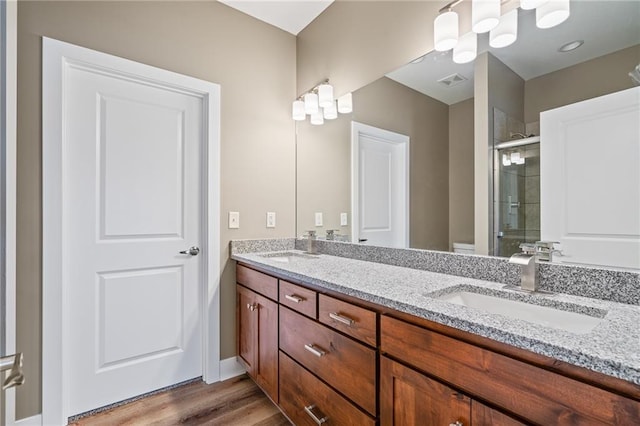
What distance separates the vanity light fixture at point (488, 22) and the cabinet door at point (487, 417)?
1347 mm

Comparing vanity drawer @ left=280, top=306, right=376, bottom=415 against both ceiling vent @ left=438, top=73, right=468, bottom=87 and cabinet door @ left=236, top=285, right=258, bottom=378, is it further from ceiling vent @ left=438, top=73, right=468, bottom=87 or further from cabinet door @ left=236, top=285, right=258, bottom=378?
ceiling vent @ left=438, top=73, right=468, bottom=87

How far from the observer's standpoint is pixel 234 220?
7.24 ft

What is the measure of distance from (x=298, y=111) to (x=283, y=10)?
2.27ft

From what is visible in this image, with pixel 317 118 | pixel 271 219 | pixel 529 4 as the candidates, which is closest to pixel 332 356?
pixel 271 219

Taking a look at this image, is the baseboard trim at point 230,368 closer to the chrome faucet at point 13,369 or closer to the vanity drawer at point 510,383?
the vanity drawer at point 510,383

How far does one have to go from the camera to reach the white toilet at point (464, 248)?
56.2 inches

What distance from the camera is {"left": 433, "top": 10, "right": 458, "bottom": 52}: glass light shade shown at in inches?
56.7

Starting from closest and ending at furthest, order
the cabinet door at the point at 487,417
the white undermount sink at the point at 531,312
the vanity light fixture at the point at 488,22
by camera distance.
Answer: the cabinet door at the point at 487,417 → the white undermount sink at the point at 531,312 → the vanity light fixture at the point at 488,22

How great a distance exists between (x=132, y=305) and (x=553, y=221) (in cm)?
216

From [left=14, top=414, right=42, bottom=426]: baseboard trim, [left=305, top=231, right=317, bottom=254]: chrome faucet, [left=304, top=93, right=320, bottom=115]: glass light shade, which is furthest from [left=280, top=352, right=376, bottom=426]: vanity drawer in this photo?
[left=304, top=93, right=320, bottom=115]: glass light shade

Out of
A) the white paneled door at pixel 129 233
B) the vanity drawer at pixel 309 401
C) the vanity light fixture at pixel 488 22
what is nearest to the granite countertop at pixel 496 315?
the vanity drawer at pixel 309 401

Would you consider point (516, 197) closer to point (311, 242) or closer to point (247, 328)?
point (311, 242)

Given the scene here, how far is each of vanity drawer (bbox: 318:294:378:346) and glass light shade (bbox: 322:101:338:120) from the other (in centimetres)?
138

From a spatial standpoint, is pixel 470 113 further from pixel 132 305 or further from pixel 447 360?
pixel 132 305
